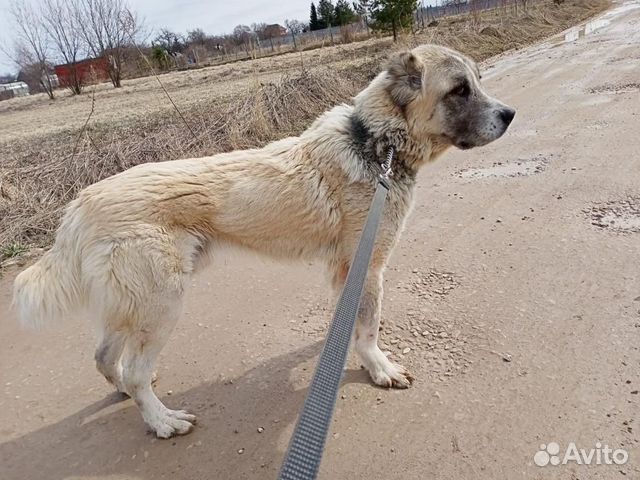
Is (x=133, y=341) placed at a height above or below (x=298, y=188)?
below

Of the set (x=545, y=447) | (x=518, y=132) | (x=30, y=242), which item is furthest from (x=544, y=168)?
(x=30, y=242)

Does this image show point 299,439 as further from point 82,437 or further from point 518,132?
point 518,132

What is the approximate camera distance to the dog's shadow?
2.75 meters

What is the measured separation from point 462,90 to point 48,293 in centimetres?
309

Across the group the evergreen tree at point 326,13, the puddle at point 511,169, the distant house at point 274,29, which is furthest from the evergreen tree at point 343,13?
the puddle at point 511,169

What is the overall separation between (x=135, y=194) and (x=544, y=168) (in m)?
5.45

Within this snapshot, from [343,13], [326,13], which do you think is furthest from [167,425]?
[326,13]

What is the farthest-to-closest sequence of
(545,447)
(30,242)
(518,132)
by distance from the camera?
(518,132) → (30,242) → (545,447)

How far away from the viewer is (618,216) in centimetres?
471

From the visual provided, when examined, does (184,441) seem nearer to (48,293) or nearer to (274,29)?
(48,293)

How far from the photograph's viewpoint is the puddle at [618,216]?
14.8ft

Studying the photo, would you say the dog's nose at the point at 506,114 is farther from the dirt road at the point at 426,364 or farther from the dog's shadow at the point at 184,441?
the dog's shadow at the point at 184,441

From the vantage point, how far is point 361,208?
3.22 meters

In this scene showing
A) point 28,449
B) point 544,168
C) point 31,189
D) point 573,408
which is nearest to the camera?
point 573,408
